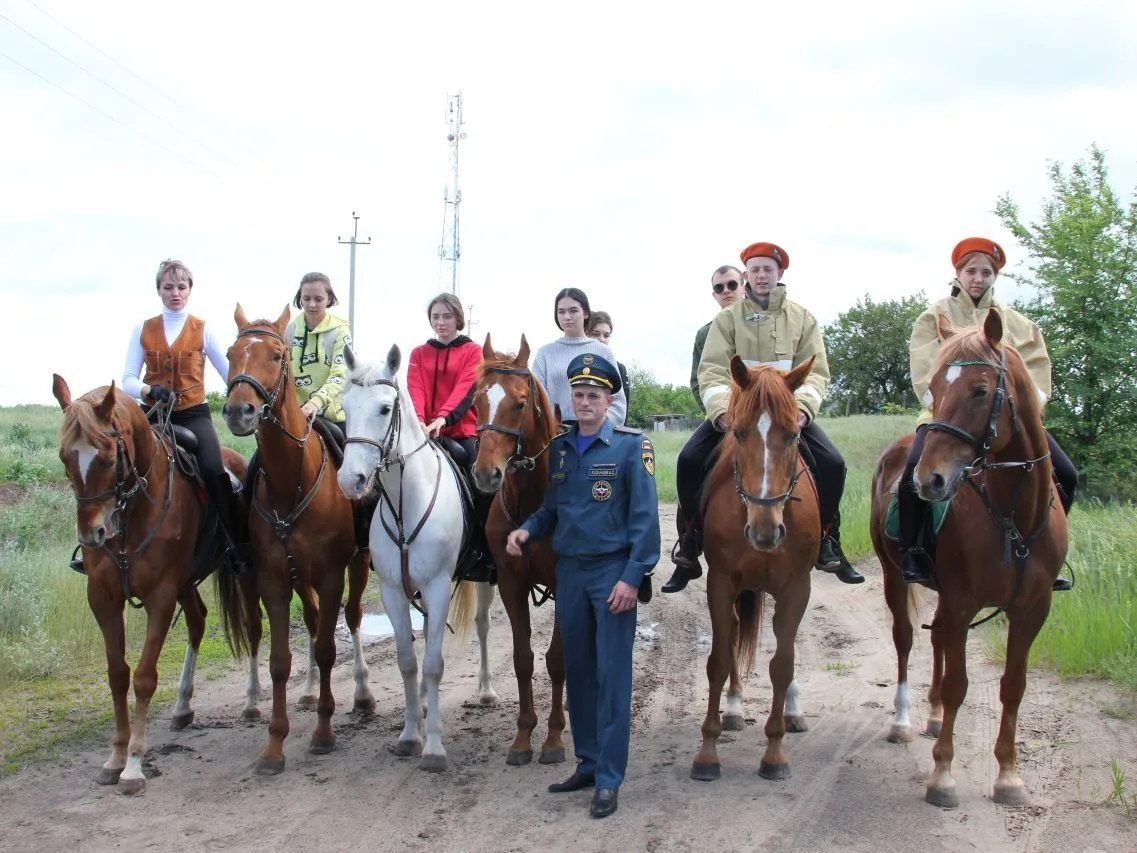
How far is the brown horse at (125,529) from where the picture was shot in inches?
210

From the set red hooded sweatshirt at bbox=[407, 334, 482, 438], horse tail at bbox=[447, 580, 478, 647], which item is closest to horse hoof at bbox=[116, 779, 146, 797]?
horse tail at bbox=[447, 580, 478, 647]

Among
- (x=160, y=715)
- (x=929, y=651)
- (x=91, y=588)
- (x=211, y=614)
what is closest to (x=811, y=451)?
(x=929, y=651)

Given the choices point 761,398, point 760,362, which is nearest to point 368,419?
point 761,398

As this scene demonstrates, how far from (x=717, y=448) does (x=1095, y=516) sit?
810 cm

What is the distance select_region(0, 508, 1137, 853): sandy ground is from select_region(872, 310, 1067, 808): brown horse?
17.5 inches

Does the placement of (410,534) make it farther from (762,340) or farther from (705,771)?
(762,340)

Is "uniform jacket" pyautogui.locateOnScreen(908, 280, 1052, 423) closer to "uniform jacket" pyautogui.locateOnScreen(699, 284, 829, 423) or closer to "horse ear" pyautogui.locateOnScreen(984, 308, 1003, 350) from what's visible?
"uniform jacket" pyautogui.locateOnScreen(699, 284, 829, 423)

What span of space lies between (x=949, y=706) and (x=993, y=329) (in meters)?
2.22

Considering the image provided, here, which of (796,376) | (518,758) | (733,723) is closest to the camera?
(796,376)

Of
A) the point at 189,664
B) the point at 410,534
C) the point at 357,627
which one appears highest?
the point at 410,534

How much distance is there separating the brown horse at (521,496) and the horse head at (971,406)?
7.64 feet

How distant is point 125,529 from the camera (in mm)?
5727

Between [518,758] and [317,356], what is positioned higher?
[317,356]

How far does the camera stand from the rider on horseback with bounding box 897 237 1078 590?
5680 mm
